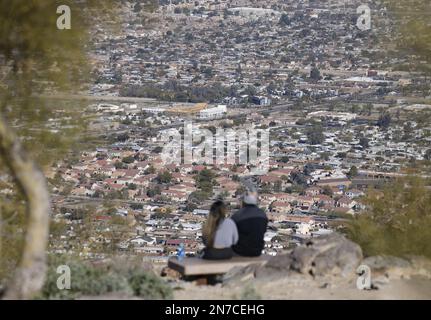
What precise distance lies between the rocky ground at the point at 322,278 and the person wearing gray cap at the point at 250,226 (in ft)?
0.64

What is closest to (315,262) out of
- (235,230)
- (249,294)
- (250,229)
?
(250,229)

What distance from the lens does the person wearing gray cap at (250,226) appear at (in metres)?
8.76

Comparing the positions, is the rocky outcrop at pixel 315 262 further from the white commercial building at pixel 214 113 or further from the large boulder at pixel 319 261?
the white commercial building at pixel 214 113

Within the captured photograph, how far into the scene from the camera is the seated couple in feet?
28.6

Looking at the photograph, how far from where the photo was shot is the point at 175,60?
195 feet

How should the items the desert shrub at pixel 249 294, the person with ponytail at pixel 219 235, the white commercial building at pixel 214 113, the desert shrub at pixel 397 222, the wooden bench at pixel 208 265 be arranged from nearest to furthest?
the desert shrub at pixel 249 294 → the wooden bench at pixel 208 265 → the person with ponytail at pixel 219 235 → the desert shrub at pixel 397 222 → the white commercial building at pixel 214 113

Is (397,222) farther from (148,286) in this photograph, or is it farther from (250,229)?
(148,286)

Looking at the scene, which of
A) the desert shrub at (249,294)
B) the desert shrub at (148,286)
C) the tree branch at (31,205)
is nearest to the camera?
the tree branch at (31,205)

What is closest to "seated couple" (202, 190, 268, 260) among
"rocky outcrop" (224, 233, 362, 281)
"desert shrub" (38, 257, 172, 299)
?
"rocky outcrop" (224, 233, 362, 281)

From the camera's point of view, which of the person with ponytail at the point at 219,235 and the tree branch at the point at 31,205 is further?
the person with ponytail at the point at 219,235

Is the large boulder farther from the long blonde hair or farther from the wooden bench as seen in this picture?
the long blonde hair

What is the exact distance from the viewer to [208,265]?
8672 mm

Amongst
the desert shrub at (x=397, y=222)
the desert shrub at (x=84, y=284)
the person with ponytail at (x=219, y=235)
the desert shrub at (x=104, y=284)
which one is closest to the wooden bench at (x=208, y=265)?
the person with ponytail at (x=219, y=235)

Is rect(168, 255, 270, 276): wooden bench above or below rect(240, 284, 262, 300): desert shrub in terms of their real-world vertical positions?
above
